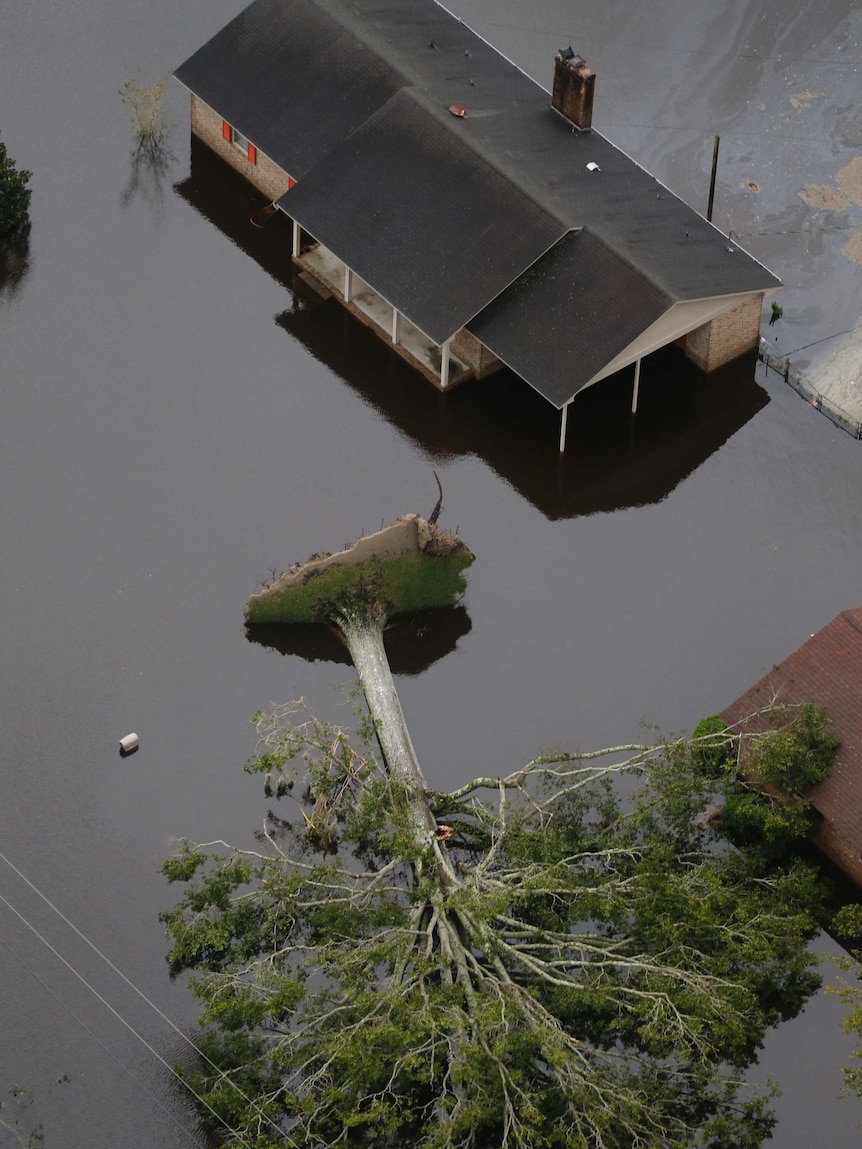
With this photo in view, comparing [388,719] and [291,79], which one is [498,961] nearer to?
[388,719]

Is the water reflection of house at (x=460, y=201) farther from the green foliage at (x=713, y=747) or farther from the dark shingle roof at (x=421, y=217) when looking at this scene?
the green foliage at (x=713, y=747)

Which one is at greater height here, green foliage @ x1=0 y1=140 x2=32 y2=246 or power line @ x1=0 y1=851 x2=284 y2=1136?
green foliage @ x1=0 y1=140 x2=32 y2=246

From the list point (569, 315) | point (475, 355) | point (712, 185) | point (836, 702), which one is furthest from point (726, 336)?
point (836, 702)

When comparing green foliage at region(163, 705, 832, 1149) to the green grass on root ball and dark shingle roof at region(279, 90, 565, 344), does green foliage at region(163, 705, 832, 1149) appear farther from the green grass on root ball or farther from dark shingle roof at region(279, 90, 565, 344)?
dark shingle roof at region(279, 90, 565, 344)

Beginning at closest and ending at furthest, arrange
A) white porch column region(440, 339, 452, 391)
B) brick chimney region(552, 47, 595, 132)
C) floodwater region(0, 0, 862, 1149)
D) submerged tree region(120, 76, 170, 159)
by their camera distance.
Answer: floodwater region(0, 0, 862, 1149), white porch column region(440, 339, 452, 391), brick chimney region(552, 47, 595, 132), submerged tree region(120, 76, 170, 159)

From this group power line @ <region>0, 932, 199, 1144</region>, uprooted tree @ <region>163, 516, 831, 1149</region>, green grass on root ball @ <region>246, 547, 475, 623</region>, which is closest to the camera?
uprooted tree @ <region>163, 516, 831, 1149</region>

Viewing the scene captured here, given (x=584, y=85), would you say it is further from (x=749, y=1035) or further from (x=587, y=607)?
(x=749, y=1035)

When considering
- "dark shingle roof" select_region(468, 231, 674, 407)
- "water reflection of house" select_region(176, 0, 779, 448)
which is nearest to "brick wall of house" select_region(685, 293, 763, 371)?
"water reflection of house" select_region(176, 0, 779, 448)
